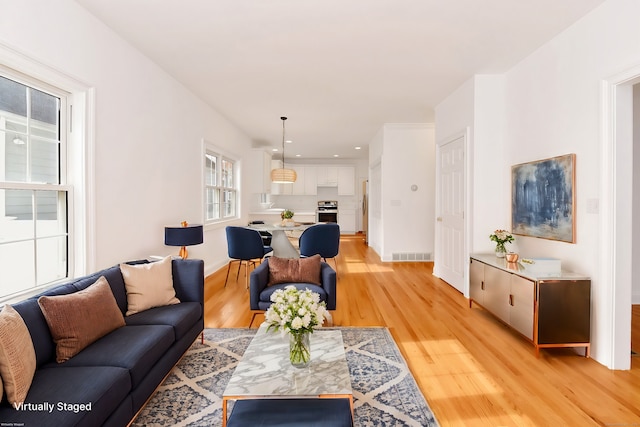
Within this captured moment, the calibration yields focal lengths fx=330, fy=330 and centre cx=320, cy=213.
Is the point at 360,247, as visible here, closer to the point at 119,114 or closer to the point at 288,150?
the point at 288,150

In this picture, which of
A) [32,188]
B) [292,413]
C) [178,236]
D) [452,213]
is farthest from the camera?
[452,213]

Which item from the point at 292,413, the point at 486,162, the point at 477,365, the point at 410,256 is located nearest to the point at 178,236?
the point at 292,413

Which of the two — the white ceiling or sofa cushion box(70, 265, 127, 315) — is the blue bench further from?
the white ceiling

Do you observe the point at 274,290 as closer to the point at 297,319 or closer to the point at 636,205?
the point at 297,319

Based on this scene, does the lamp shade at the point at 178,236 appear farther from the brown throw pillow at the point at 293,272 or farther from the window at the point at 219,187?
the window at the point at 219,187

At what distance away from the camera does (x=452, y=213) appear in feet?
15.2

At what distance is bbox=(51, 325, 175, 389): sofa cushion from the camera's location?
169cm

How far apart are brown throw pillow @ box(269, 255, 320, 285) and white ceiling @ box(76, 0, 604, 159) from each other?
6.96ft

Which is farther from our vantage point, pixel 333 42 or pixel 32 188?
pixel 333 42

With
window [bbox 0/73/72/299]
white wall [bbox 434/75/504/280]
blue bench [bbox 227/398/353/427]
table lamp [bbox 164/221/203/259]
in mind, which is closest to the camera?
blue bench [bbox 227/398/353/427]

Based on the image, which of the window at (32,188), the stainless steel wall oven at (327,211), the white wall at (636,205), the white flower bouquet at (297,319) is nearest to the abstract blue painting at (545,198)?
the white wall at (636,205)

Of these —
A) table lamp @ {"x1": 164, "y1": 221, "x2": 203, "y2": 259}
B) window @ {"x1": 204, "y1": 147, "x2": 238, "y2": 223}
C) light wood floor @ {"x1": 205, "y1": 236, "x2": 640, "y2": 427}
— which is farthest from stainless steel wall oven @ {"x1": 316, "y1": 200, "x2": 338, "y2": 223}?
table lamp @ {"x1": 164, "y1": 221, "x2": 203, "y2": 259}

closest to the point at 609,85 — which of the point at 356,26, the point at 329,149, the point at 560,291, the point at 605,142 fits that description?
the point at 605,142

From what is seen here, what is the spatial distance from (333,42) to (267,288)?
2399 millimetres
